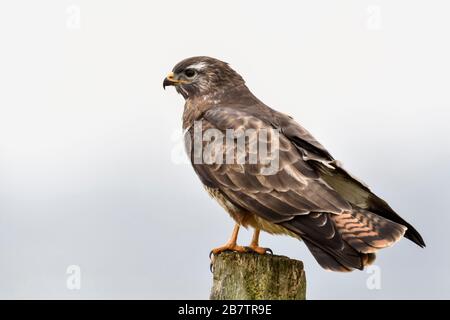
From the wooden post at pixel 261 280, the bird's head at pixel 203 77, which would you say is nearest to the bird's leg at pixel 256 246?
the wooden post at pixel 261 280

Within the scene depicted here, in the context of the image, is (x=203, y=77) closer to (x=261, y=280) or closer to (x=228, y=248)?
(x=228, y=248)

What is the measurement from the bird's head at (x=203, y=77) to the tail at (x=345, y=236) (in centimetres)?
275

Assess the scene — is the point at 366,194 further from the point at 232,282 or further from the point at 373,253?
the point at 232,282

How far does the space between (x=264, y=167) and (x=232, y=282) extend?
4.82ft

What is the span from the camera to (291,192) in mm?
7711

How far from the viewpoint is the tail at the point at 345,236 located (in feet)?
23.1

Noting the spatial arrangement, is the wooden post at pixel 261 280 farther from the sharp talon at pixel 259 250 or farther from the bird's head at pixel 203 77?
the bird's head at pixel 203 77

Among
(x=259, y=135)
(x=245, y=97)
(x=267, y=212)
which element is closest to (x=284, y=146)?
(x=259, y=135)

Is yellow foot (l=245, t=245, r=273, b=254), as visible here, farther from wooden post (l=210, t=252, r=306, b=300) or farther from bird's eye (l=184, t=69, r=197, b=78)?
bird's eye (l=184, t=69, r=197, b=78)

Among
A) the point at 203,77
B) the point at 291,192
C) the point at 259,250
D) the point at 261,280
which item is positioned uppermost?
the point at 203,77

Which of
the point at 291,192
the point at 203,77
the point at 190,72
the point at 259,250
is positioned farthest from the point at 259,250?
the point at 190,72

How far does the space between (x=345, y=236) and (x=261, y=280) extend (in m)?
0.92

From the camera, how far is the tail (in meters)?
7.03

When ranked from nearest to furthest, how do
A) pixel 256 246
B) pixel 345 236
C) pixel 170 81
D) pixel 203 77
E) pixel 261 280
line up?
pixel 261 280, pixel 345 236, pixel 256 246, pixel 203 77, pixel 170 81
